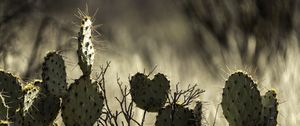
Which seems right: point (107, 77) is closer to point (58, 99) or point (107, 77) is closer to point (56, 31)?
point (56, 31)

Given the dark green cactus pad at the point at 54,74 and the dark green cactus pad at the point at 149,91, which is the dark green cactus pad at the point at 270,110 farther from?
the dark green cactus pad at the point at 54,74

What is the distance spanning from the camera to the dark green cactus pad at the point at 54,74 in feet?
12.8

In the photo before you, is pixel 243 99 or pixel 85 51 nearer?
pixel 85 51

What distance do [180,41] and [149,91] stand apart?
19.9 ft

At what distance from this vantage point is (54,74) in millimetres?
3902

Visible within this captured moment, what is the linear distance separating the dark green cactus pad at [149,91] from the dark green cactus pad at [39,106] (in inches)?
15.7

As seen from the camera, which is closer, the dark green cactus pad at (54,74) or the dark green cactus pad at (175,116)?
the dark green cactus pad at (54,74)

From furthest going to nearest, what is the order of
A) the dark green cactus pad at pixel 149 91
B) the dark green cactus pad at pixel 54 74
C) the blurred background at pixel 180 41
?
the blurred background at pixel 180 41, the dark green cactus pad at pixel 149 91, the dark green cactus pad at pixel 54 74

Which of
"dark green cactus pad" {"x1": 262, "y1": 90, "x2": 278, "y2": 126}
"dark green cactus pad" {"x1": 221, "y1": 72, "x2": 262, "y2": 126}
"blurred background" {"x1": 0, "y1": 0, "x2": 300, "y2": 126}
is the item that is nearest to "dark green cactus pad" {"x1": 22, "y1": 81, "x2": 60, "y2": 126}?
"blurred background" {"x1": 0, "y1": 0, "x2": 300, "y2": 126}

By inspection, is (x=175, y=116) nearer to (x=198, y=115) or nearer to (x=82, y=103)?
(x=198, y=115)

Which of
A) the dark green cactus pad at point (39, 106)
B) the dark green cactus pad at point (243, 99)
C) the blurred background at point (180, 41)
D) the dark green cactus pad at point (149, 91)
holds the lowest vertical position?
the dark green cactus pad at point (39, 106)

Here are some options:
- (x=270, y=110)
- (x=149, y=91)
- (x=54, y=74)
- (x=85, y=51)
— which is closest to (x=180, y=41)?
(x=149, y=91)

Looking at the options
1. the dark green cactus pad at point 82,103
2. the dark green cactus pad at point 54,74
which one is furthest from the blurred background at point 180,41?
the dark green cactus pad at point 82,103

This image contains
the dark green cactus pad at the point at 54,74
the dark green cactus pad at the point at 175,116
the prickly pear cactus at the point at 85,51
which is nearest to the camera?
the prickly pear cactus at the point at 85,51
